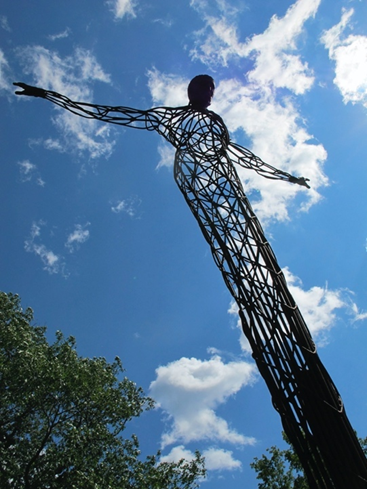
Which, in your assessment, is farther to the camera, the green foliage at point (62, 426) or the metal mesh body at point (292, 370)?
the green foliage at point (62, 426)

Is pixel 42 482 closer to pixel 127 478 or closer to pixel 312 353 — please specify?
pixel 127 478

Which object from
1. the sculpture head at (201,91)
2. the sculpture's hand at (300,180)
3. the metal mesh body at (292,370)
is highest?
the sculpture head at (201,91)

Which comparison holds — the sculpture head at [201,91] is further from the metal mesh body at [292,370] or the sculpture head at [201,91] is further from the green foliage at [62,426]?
the green foliage at [62,426]

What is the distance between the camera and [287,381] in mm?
2535

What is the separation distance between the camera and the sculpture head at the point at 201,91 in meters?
4.48

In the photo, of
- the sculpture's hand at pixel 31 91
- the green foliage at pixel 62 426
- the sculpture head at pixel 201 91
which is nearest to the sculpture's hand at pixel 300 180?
the sculpture head at pixel 201 91

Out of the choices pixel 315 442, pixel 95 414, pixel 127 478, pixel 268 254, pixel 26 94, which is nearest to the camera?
pixel 315 442

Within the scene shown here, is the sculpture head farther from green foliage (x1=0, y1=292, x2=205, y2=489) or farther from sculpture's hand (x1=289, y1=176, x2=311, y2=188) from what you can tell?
green foliage (x1=0, y1=292, x2=205, y2=489)

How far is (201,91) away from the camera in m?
4.52

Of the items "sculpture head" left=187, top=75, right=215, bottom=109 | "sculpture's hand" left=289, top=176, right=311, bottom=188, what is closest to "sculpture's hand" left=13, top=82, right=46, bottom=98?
"sculpture head" left=187, top=75, right=215, bottom=109

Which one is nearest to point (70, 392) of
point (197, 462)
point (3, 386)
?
point (3, 386)

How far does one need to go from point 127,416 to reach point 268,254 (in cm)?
1020

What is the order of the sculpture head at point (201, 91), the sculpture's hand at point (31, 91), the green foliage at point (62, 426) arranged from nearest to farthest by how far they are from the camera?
the sculpture's hand at point (31, 91) < the sculpture head at point (201, 91) < the green foliage at point (62, 426)

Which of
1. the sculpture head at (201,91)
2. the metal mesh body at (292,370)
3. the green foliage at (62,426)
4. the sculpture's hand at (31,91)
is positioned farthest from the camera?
the green foliage at (62,426)
